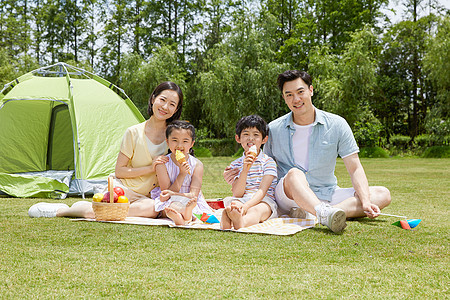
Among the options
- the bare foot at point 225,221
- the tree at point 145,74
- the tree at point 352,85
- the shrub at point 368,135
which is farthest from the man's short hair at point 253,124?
the tree at point 145,74

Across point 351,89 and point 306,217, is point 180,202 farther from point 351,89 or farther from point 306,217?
point 351,89

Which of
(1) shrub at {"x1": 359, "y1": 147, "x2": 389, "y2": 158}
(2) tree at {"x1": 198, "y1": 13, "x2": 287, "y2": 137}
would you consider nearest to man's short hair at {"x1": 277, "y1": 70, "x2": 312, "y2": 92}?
(1) shrub at {"x1": 359, "y1": 147, "x2": 389, "y2": 158}

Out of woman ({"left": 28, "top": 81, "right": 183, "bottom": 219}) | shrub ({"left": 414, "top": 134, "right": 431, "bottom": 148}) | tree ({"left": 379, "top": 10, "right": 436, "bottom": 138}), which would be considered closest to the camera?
woman ({"left": 28, "top": 81, "right": 183, "bottom": 219})

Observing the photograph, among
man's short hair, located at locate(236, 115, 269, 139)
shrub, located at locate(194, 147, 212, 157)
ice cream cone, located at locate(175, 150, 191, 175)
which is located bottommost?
shrub, located at locate(194, 147, 212, 157)

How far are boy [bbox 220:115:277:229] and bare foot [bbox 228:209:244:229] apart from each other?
0.06 metres

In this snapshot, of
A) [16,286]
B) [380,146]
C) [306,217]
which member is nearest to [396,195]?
[306,217]

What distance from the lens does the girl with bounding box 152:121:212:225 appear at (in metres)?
3.60

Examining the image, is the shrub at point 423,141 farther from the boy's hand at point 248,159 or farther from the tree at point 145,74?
the boy's hand at point 248,159

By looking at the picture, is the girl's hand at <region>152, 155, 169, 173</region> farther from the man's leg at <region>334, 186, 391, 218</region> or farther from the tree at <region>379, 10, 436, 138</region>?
the tree at <region>379, 10, 436, 138</region>

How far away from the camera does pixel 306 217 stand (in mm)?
3666

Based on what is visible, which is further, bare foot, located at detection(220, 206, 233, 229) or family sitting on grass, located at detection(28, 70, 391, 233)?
family sitting on grass, located at detection(28, 70, 391, 233)

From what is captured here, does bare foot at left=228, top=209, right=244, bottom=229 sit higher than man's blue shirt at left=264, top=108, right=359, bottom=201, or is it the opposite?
man's blue shirt at left=264, top=108, right=359, bottom=201

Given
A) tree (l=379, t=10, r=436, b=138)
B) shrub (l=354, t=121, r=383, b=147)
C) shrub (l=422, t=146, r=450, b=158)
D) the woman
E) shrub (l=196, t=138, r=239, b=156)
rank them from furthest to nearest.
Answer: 1. tree (l=379, t=10, r=436, b=138)
2. shrub (l=196, t=138, r=239, b=156)
3. shrub (l=354, t=121, r=383, b=147)
4. shrub (l=422, t=146, r=450, b=158)
5. the woman

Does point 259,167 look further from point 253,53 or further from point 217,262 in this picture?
point 253,53
